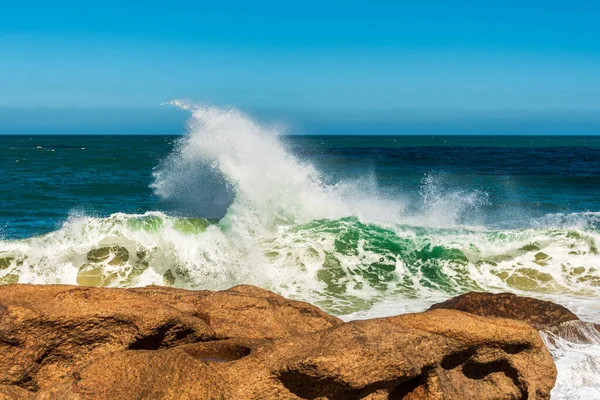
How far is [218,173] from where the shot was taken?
1642cm

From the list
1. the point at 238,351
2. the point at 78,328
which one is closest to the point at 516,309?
the point at 238,351

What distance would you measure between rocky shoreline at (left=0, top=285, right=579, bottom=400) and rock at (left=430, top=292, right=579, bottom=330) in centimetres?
237

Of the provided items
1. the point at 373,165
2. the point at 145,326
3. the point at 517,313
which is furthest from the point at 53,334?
the point at 373,165

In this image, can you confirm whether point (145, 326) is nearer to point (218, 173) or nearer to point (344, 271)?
point (344, 271)

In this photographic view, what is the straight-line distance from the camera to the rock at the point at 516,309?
653cm

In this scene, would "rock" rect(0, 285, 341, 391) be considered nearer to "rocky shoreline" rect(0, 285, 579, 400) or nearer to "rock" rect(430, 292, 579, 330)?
"rocky shoreline" rect(0, 285, 579, 400)

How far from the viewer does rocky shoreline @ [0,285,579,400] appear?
3262 mm

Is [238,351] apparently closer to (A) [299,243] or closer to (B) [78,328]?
(B) [78,328]

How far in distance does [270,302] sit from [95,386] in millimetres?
1548

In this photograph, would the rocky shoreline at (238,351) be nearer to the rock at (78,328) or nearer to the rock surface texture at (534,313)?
Answer: the rock at (78,328)

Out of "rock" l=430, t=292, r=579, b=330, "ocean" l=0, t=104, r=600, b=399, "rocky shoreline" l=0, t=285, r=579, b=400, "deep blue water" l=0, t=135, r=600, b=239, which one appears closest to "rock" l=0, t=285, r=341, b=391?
"rocky shoreline" l=0, t=285, r=579, b=400

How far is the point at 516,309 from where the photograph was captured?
21.7ft

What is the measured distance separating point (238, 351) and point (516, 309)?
153 inches

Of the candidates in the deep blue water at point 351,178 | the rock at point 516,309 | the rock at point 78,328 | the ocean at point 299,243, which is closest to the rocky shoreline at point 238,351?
the rock at point 78,328
